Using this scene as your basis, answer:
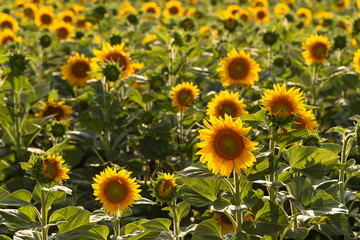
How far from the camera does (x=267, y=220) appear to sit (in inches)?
76.5

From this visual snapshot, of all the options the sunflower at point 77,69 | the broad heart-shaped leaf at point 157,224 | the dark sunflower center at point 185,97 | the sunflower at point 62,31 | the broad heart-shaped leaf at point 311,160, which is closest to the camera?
the broad heart-shaped leaf at point 311,160

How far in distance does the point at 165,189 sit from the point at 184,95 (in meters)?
1.02

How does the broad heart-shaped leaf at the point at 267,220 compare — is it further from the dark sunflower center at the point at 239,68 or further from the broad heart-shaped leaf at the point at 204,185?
the dark sunflower center at the point at 239,68

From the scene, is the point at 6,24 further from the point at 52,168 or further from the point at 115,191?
the point at 115,191

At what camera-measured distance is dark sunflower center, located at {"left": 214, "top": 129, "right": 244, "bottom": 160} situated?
1.79 meters

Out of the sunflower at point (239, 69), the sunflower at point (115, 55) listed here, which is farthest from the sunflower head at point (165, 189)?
the sunflower at point (115, 55)

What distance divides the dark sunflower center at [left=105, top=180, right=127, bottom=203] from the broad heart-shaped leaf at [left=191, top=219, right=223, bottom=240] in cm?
33

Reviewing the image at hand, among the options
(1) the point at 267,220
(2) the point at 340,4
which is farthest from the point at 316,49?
(2) the point at 340,4

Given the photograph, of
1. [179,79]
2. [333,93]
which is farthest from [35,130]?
[333,93]

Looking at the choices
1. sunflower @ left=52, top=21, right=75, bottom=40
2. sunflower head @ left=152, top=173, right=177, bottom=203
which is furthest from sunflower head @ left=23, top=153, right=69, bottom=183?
sunflower @ left=52, top=21, right=75, bottom=40

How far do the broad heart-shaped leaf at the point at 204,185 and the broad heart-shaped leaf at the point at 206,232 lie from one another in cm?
11

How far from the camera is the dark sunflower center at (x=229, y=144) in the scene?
1.79 metres

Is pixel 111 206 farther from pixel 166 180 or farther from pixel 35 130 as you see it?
pixel 35 130

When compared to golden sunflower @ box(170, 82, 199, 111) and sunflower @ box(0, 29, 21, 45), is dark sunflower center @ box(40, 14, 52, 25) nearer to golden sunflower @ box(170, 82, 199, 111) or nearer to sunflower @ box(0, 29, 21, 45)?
sunflower @ box(0, 29, 21, 45)
